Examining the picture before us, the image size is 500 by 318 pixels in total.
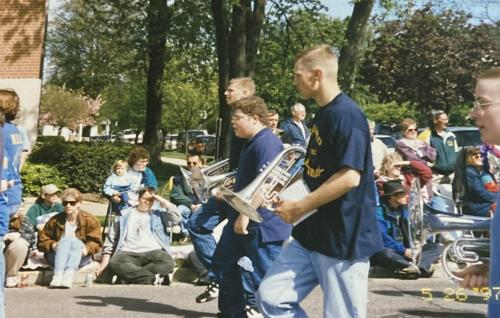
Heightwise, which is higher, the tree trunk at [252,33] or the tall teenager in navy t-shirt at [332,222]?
the tree trunk at [252,33]

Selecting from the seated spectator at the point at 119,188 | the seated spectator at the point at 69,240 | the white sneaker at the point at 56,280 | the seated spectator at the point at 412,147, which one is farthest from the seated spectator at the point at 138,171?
the seated spectator at the point at 412,147

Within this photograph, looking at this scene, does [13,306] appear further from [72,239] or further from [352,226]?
[352,226]

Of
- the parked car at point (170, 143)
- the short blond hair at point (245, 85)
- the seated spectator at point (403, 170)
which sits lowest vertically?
the parked car at point (170, 143)

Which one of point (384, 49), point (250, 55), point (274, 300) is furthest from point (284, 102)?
point (274, 300)

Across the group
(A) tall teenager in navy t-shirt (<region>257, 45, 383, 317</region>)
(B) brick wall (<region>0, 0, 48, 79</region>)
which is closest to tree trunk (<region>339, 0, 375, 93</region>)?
(B) brick wall (<region>0, 0, 48, 79</region>)

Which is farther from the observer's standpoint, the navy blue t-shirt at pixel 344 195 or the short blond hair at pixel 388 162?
the short blond hair at pixel 388 162

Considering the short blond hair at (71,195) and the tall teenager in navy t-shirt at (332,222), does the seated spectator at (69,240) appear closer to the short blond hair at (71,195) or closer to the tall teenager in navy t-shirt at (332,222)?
the short blond hair at (71,195)

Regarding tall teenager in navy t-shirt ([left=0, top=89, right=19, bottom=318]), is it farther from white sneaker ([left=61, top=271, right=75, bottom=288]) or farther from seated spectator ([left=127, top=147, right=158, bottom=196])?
seated spectator ([left=127, top=147, right=158, bottom=196])

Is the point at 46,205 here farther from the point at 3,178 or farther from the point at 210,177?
the point at 3,178

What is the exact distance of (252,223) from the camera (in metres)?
5.68

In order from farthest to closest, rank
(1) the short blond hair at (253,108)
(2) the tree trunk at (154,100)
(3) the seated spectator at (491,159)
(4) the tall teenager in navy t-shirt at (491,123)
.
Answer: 1. (2) the tree trunk at (154,100)
2. (3) the seated spectator at (491,159)
3. (1) the short blond hair at (253,108)
4. (4) the tall teenager in navy t-shirt at (491,123)

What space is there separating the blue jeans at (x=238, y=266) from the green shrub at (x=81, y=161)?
12.1 meters

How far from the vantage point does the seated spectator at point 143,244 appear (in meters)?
8.55

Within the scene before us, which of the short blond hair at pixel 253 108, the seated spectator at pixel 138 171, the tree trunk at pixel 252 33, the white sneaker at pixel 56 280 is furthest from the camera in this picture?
the tree trunk at pixel 252 33
